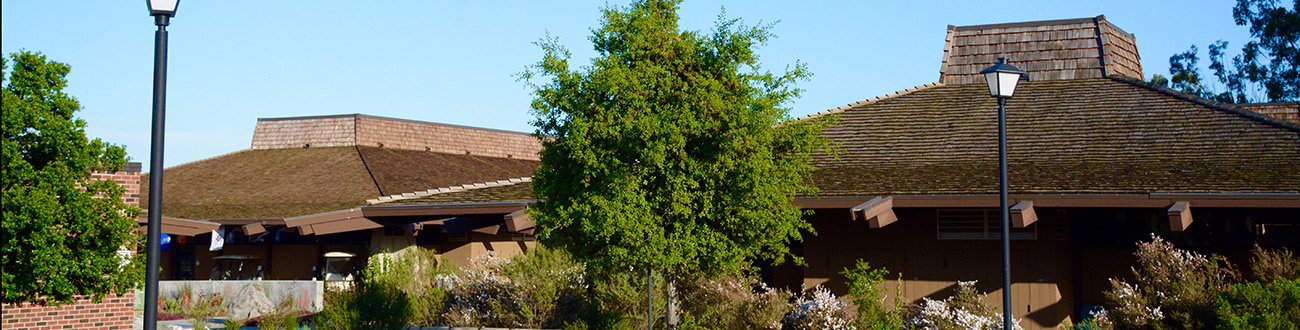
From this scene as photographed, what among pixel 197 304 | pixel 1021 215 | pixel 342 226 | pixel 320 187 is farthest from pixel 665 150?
pixel 320 187

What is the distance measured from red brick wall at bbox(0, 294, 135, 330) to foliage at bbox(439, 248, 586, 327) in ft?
16.1

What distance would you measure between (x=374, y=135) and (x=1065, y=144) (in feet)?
83.8

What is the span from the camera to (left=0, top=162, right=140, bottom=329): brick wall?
1596 centimetres

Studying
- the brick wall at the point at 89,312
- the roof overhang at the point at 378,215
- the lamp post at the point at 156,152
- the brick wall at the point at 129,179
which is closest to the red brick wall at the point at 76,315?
the brick wall at the point at 89,312

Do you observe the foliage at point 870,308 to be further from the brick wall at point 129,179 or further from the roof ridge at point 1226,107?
the brick wall at point 129,179

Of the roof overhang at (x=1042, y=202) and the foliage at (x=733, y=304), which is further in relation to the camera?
the foliage at (x=733, y=304)

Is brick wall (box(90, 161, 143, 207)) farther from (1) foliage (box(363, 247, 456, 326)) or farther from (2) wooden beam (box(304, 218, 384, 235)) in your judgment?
(2) wooden beam (box(304, 218, 384, 235))

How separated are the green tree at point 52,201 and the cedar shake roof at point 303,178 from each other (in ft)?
48.5

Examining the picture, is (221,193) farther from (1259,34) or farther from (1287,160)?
(1259,34)

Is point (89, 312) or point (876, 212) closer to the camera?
point (876, 212)

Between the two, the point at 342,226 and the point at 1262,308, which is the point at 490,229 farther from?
the point at 1262,308

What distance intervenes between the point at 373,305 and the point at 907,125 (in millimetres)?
10306

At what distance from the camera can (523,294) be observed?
17375 millimetres

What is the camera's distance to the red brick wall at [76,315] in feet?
52.3
